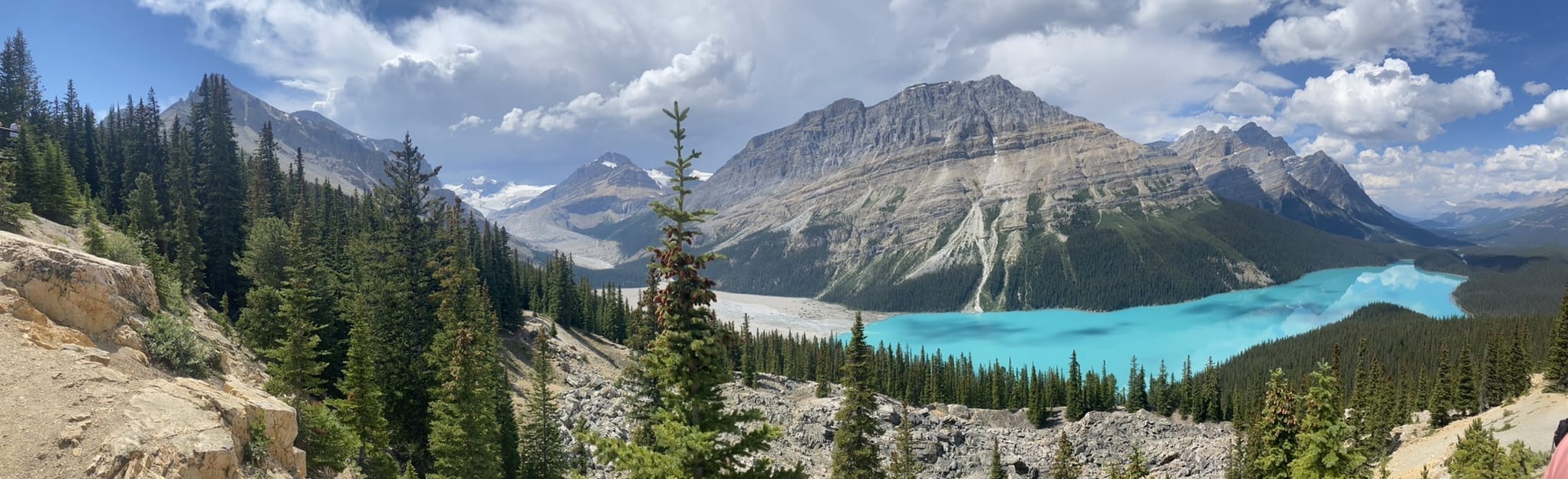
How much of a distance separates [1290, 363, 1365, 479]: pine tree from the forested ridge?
63 mm

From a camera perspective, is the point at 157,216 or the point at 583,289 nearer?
the point at 157,216

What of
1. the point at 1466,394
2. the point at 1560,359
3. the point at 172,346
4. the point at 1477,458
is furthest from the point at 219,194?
the point at 1560,359

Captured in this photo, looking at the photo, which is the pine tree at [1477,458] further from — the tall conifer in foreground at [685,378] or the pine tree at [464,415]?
the pine tree at [464,415]

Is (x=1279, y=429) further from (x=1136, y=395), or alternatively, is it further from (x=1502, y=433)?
(x=1136, y=395)

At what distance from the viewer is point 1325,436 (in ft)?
73.4

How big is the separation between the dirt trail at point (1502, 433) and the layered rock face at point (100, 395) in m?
56.3

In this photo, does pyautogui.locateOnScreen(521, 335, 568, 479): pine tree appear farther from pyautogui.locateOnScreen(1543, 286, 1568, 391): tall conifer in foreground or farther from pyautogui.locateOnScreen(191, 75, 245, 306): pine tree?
pyautogui.locateOnScreen(1543, 286, 1568, 391): tall conifer in foreground

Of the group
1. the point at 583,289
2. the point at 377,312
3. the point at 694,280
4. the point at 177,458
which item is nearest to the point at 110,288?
the point at 177,458

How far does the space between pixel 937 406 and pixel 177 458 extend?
80.7 metres

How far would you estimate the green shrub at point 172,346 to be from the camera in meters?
16.8

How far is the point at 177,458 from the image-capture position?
12086 millimetres

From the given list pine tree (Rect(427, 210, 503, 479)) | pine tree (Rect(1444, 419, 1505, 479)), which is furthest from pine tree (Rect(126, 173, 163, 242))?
pine tree (Rect(1444, 419, 1505, 479))

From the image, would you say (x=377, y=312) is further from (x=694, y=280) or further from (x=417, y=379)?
(x=694, y=280)

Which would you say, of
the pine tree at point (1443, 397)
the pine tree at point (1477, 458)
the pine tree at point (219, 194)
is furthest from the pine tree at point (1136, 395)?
the pine tree at point (219, 194)
